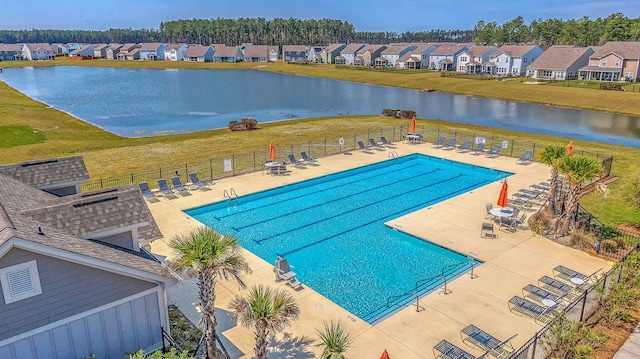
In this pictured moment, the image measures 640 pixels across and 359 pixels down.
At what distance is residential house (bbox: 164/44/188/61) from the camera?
168 metres

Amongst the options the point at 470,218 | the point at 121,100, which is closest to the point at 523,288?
the point at 470,218

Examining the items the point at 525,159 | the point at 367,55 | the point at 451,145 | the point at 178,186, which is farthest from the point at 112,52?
the point at 525,159

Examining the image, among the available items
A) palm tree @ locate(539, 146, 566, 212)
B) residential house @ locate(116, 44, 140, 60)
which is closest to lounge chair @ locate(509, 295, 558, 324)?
palm tree @ locate(539, 146, 566, 212)

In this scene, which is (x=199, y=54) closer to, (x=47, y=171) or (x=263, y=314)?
(x=47, y=171)

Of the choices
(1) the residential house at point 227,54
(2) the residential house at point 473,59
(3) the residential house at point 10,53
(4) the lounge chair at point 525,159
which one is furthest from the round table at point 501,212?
(3) the residential house at point 10,53

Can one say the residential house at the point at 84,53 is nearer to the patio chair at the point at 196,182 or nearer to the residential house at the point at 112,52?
the residential house at the point at 112,52

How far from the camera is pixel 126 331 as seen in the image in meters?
11.2

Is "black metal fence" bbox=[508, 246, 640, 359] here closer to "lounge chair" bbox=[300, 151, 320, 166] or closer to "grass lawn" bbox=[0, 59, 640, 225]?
"grass lawn" bbox=[0, 59, 640, 225]

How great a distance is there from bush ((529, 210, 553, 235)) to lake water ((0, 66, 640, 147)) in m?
A: 28.5

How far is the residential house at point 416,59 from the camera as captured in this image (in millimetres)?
123750

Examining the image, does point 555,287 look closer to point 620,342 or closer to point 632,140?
point 620,342

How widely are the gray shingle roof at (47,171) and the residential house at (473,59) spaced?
105m

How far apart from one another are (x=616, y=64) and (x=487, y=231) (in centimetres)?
8496

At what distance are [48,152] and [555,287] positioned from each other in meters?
35.1
